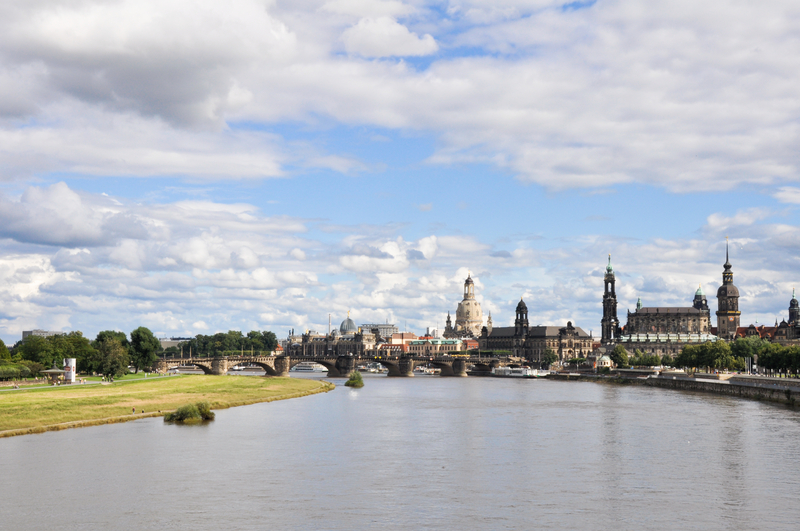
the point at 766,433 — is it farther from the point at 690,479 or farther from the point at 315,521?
the point at 315,521

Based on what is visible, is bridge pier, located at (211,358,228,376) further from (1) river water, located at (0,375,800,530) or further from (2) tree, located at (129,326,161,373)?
(1) river water, located at (0,375,800,530)

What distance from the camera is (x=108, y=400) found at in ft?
255

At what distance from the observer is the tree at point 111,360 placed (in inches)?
4122

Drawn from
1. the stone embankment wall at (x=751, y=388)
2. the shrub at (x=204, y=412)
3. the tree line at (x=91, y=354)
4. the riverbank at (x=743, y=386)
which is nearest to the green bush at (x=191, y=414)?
the shrub at (x=204, y=412)

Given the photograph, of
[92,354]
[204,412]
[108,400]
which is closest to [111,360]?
[92,354]

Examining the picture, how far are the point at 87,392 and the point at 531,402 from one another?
54555 mm

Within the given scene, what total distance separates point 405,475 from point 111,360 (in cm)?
7111

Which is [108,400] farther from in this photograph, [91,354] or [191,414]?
[91,354]

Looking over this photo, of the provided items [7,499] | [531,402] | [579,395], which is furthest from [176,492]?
[579,395]

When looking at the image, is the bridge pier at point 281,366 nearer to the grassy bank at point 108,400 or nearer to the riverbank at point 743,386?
the grassy bank at point 108,400

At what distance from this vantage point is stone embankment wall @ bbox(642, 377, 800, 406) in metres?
96.4

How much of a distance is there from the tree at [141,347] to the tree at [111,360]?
14.6 metres

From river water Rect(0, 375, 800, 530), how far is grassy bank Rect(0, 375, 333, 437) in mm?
3574

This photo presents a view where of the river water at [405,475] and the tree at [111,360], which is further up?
the tree at [111,360]
